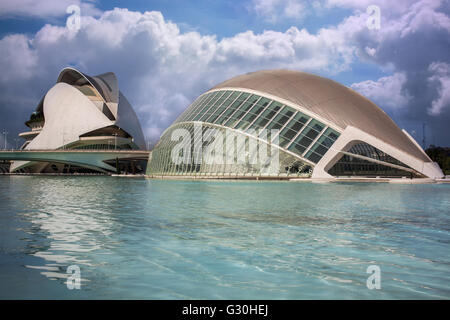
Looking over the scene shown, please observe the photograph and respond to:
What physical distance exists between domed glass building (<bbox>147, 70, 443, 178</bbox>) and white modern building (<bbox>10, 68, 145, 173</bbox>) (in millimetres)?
54502

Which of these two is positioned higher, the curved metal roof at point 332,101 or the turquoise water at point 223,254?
the curved metal roof at point 332,101

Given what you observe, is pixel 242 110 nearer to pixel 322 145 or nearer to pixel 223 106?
pixel 223 106

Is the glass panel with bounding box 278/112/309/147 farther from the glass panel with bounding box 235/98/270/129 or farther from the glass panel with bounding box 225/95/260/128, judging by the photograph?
the glass panel with bounding box 225/95/260/128

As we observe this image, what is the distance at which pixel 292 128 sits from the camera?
35.8 metres

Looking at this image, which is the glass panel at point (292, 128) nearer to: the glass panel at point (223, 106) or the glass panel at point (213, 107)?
the glass panel at point (223, 106)

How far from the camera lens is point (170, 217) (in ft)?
39.7

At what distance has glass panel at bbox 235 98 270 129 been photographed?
36812mm

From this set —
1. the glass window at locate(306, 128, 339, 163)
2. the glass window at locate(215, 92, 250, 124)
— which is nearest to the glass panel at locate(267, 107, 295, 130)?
the glass window at locate(306, 128, 339, 163)

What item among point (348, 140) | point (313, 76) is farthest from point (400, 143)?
point (313, 76)

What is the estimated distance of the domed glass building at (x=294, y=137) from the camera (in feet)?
115

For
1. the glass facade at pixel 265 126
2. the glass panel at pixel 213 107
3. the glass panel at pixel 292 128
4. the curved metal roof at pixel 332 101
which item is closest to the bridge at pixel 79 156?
the glass facade at pixel 265 126

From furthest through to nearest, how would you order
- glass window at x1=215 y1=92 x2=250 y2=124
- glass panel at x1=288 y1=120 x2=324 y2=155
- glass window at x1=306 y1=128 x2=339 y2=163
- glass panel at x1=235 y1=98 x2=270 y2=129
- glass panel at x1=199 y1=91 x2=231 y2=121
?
glass panel at x1=199 y1=91 x2=231 y2=121 < glass window at x1=215 y1=92 x2=250 y2=124 < glass panel at x1=235 y1=98 x2=270 y2=129 < glass panel at x1=288 y1=120 x2=324 y2=155 < glass window at x1=306 y1=128 x2=339 y2=163

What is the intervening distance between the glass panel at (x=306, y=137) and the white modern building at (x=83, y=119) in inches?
2460
